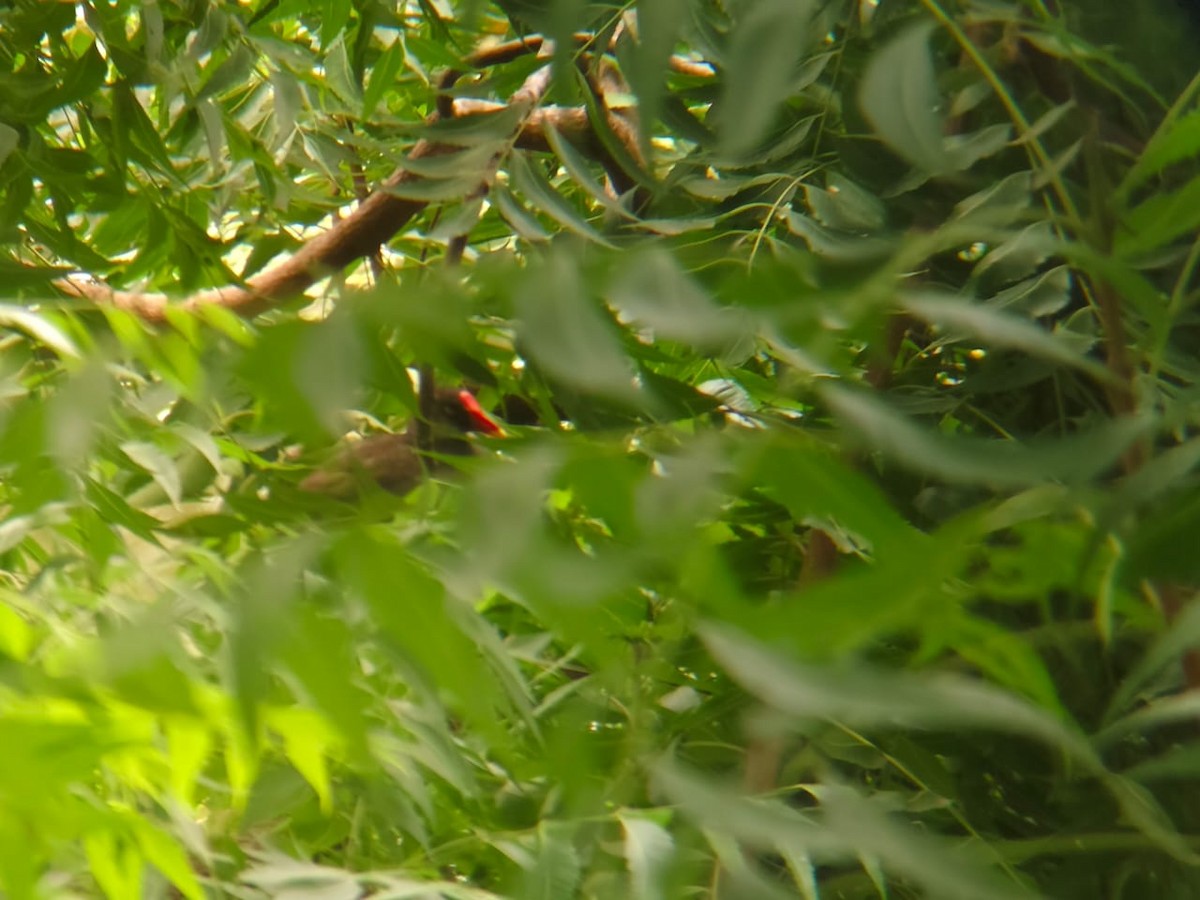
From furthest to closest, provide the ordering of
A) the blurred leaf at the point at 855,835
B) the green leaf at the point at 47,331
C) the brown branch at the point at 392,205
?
the brown branch at the point at 392,205 → the green leaf at the point at 47,331 → the blurred leaf at the point at 855,835

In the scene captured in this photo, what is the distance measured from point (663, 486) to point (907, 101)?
87 millimetres

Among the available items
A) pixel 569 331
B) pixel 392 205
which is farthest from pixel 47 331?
pixel 392 205

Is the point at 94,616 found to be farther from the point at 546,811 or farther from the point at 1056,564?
the point at 1056,564

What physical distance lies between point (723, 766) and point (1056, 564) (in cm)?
25

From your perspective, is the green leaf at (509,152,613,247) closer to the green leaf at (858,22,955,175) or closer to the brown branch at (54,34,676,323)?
the brown branch at (54,34,676,323)

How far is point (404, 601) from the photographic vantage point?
17 centimetres

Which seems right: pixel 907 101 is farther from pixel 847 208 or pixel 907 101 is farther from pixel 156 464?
pixel 156 464

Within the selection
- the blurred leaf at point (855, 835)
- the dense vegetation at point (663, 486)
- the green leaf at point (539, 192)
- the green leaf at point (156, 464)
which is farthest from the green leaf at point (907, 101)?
the green leaf at point (156, 464)

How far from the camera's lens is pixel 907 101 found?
20cm

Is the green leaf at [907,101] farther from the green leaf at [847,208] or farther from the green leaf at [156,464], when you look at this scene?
the green leaf at [156,464]

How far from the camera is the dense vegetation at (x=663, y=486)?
16 cm

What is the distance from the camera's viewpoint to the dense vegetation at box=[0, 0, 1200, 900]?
16 cm

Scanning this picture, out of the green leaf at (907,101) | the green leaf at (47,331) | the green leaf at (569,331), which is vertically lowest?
the green leaf at (47,331)

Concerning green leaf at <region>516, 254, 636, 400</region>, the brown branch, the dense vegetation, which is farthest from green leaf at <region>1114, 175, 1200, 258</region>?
the brown branch
